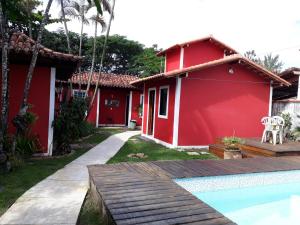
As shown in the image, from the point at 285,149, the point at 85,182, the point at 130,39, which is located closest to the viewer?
the point at 85,182

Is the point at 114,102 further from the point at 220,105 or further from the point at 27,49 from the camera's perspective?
the point at 27,49

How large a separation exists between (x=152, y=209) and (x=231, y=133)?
30.0ft

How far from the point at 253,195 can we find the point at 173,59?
9.65 metres

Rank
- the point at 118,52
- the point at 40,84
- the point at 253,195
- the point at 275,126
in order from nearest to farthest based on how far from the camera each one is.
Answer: the point at 253,195, the point at 40,84, the point at 275,126, the point at 118,52

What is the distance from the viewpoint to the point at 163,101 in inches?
514

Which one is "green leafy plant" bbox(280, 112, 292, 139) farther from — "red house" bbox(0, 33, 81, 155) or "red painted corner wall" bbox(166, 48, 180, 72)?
"red house" bbox(0, 33, 81, 155)

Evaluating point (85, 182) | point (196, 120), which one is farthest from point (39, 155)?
point (196, 120)

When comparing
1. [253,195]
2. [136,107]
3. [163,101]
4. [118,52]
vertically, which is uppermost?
[118,52]

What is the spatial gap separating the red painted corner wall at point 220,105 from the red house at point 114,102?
9.79 m

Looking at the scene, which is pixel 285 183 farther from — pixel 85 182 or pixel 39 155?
pixel 39 155

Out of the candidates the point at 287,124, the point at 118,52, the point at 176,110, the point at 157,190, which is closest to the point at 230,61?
the point at 176,110

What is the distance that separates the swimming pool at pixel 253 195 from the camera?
19.9 ft

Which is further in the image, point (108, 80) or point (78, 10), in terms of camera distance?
point (108, 80)

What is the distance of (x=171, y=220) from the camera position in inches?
138
